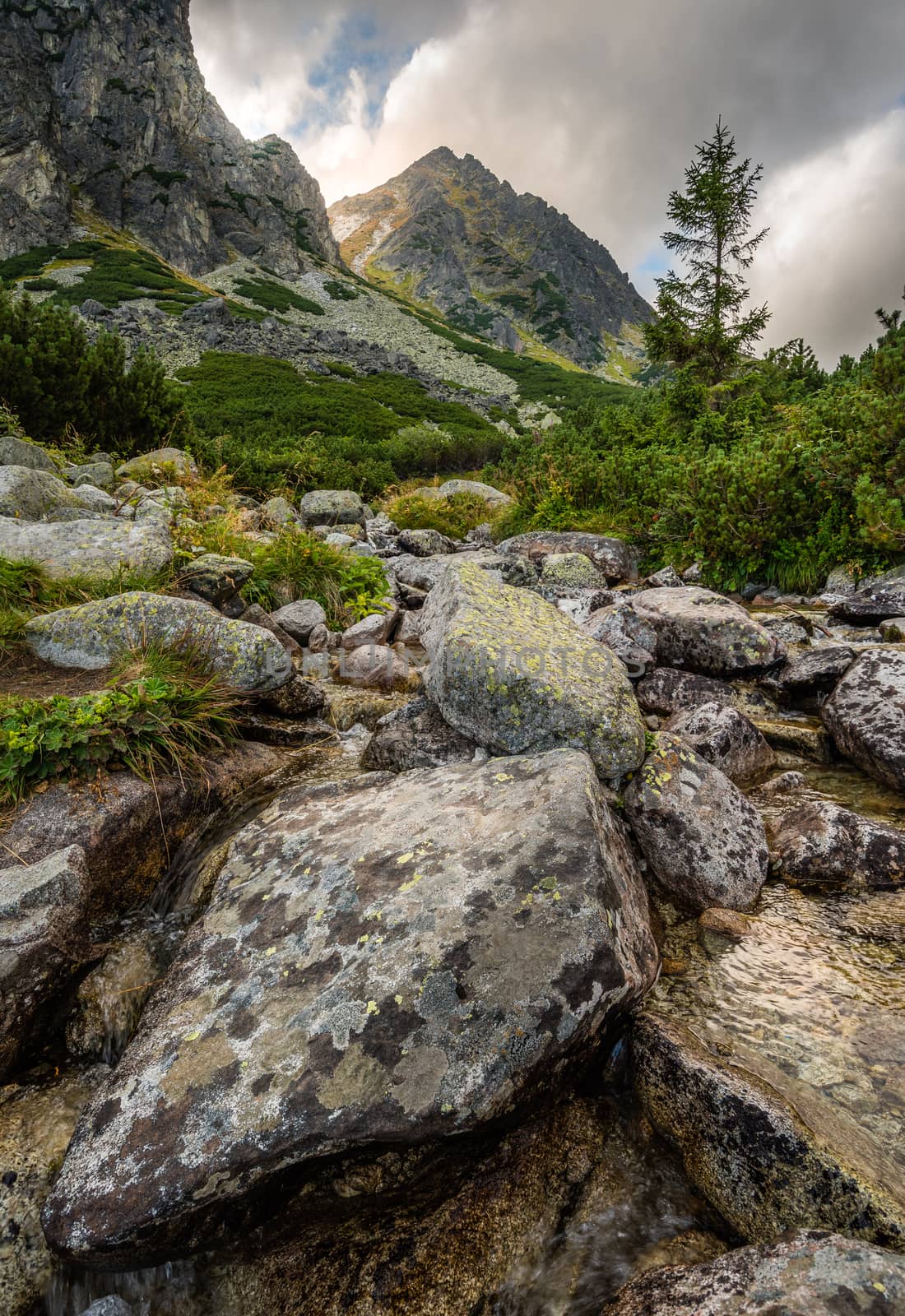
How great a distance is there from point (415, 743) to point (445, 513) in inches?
510

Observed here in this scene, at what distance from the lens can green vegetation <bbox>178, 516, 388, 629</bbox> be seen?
7.78 m

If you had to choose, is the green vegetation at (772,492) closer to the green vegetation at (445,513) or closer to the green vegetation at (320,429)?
the green vegetation at (445,513)

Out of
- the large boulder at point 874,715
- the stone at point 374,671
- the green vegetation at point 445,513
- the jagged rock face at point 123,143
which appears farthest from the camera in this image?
the jagged rock face at point 123,143

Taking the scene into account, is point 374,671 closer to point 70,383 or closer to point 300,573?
point 300,573

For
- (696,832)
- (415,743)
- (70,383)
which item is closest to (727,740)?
(696,832)

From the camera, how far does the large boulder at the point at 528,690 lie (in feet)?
11.7

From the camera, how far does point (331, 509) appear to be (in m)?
14.7

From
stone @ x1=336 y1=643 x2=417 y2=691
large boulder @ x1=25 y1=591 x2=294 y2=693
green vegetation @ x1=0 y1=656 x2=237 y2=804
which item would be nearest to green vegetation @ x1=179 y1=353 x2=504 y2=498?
stone @ x1=336 y1=643 x2=417 y2=691

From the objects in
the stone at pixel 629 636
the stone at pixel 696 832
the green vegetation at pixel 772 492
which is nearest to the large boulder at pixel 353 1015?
the stone at pixel 696 832

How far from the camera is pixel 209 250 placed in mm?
78875

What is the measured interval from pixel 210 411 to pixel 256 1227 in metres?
32.6

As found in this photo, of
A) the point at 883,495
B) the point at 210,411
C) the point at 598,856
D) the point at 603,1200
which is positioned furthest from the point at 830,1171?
the point at 210,411

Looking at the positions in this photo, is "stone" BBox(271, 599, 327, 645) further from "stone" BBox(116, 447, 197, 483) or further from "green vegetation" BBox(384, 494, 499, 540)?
"green vegetation" BBox(384, 494, 499, 540)

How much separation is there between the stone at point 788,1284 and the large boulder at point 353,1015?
582 mm
